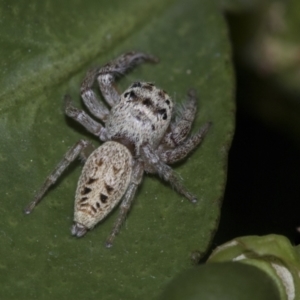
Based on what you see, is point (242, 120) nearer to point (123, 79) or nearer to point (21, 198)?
point (123, 79)

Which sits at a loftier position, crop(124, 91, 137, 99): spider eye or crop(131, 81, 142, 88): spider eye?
crop(131, 81, 142, 88): spider eye

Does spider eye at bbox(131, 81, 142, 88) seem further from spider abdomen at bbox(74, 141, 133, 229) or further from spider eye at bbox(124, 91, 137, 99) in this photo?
spider abdomen at bbox(74, 141, 133, 229)

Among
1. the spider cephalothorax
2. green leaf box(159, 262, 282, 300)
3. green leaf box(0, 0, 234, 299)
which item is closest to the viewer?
green leaf box(159, 262, 282, 300)

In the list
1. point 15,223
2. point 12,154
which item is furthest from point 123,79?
point 15,223

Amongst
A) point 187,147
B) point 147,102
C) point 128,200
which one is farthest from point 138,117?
point 128,200

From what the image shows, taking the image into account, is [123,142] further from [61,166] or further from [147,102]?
[61,166]

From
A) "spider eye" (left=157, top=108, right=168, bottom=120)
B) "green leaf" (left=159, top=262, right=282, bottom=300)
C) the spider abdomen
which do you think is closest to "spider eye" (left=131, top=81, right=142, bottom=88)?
"spider eye" (left=157, top=108, right=168, bottom=120)
